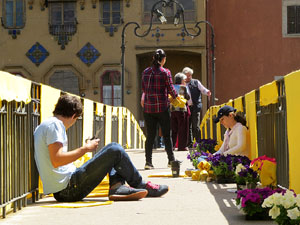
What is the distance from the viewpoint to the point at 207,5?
3052 cm

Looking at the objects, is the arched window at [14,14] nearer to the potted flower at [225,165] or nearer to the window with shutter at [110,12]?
the window with shutter at [110,12]

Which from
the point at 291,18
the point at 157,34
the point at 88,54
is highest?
the point at 291,18

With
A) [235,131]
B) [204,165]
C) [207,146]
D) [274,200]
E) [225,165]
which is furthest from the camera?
[207,146]

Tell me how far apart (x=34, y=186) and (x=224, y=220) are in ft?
7.57

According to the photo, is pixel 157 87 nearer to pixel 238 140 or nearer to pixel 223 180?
pixel 238 140

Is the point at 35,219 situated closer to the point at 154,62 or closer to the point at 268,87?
the point at 268,87

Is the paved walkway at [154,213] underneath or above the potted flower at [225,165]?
underneath

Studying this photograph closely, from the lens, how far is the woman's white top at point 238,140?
9.09 meters

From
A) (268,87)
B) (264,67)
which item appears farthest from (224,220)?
(264,67)

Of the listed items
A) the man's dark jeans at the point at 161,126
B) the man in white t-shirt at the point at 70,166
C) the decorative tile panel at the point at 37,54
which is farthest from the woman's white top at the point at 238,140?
the decorative tile panel at the point at 37,54

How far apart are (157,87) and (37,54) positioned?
2030cm

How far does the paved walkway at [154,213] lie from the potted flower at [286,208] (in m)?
0.60

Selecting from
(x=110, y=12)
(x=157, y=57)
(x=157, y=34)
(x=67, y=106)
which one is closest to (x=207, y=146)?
(x=157, y=57)

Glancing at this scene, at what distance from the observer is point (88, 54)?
3084cm
